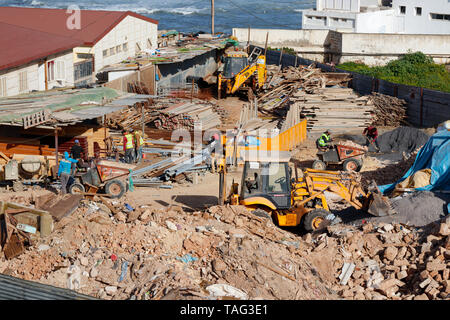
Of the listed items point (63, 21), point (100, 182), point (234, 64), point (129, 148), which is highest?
point (63, 21)

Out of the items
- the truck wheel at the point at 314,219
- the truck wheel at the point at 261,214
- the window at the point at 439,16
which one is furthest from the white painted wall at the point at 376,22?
the truck wheel at the point at 261,214

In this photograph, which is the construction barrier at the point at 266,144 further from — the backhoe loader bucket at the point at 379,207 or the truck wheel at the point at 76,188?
the backhoe loader bucket at the point at 379,207

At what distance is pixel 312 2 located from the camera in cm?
12319

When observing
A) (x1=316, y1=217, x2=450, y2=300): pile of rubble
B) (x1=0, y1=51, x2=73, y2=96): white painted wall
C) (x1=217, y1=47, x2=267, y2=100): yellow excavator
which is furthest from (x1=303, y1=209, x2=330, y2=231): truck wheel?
(x1=217, y1=47, x2=267, y2=100): yellow excavator

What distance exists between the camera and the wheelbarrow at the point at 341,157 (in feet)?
72.3

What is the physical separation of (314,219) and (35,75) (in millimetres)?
17252

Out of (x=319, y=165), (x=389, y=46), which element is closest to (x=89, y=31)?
(x=319, y=165)

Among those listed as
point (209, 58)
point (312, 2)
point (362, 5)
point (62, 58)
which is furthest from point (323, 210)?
point (312, 2)

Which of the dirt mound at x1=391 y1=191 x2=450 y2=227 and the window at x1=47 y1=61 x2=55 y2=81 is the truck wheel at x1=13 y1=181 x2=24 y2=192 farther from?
the dirt mound at x1=391 y1=191 x2=450 y2=227

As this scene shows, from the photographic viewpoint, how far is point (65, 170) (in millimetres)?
19219

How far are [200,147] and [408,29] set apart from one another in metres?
35.7

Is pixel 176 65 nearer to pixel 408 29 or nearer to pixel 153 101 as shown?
pixel 153 101

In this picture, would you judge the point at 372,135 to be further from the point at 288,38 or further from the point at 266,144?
the point at 288,38

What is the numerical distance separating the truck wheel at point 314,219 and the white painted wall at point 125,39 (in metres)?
21.0
